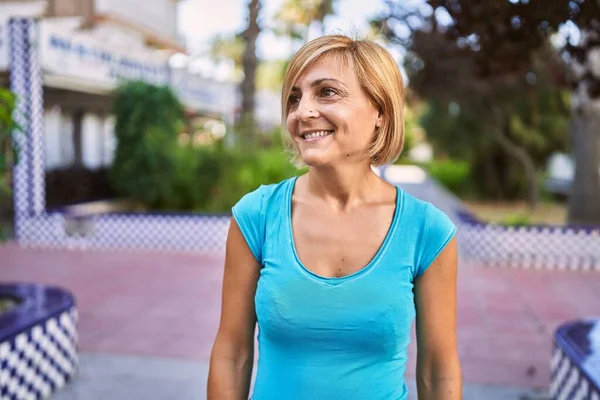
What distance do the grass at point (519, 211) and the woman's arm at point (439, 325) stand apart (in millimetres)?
12920

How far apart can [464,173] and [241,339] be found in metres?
24.3

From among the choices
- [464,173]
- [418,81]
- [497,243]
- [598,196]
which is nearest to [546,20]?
[497,243]

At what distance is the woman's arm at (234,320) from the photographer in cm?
150

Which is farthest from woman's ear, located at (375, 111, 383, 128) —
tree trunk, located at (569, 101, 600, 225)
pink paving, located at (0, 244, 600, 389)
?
tree trunk, located at (569, 101, 600, 225)

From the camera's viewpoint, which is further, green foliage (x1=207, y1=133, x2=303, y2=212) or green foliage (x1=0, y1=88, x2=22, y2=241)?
green foliage (x1=207, y1=133, x2=303, y2=212)

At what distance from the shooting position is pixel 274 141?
17.4 m

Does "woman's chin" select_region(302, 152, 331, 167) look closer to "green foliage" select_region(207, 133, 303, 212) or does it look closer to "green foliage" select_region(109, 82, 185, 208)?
"green foliage" select_region(207, 133, 303, 212)

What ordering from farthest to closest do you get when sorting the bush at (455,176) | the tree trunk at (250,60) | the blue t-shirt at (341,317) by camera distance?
the bush at (455,176) → the tree trunk at (250,60) → the blue t-shirt at (341,317)

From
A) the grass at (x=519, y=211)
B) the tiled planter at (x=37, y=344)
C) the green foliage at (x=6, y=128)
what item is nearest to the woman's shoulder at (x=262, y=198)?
the tiled planter at (x=37, y=344)

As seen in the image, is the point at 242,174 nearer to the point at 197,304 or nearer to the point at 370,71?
the point at 197,304

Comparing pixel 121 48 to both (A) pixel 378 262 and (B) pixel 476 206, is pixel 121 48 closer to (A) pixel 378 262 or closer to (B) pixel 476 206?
(B) pixel 476 206

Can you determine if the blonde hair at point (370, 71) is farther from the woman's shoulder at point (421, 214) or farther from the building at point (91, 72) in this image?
the building at point (91, 72)

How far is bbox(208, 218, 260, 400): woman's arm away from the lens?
4.91 ft

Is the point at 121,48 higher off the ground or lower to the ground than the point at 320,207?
higher
